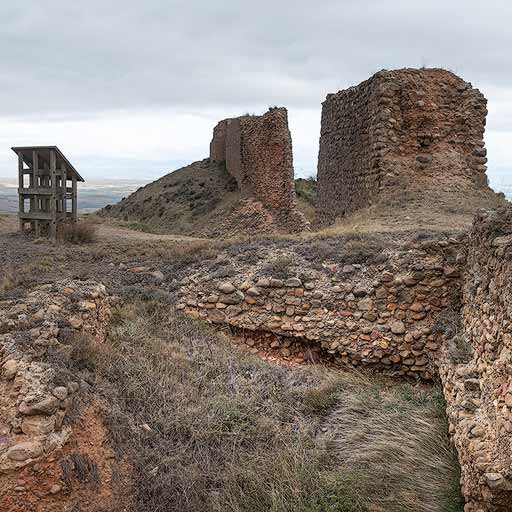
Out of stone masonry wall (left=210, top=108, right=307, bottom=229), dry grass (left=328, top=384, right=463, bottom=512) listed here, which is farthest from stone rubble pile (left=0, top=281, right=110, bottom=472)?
stone masonry wall (left=210, top=108, right=307, bottom=229)

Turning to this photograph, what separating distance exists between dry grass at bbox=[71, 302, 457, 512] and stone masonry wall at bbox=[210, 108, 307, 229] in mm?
12905

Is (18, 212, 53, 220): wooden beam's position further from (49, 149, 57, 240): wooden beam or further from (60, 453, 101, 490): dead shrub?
(60, 453, 101, 490): dead shrub

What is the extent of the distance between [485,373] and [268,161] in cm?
1624

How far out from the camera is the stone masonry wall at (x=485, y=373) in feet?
13.1

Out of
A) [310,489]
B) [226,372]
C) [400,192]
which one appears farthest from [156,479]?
[400,192]

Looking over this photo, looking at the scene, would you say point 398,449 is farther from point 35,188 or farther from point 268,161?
point 268,161

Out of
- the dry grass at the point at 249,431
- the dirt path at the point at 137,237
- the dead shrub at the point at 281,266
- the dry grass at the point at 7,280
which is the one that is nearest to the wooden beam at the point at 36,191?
the dirt path at the point at 137,237

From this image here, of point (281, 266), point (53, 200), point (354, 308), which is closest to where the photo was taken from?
point (354, 308)

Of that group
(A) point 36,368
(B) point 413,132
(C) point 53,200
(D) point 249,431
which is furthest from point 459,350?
(C) point 53,200

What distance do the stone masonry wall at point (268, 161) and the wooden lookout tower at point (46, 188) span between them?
7877mm

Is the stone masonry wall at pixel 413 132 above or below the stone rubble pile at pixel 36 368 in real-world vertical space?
above

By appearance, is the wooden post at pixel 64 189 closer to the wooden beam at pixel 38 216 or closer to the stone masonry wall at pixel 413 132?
the wooden beam at pixel 38 216

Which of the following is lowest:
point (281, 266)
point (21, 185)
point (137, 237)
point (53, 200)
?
point (281, 266)

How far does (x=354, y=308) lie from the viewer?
786 cm
